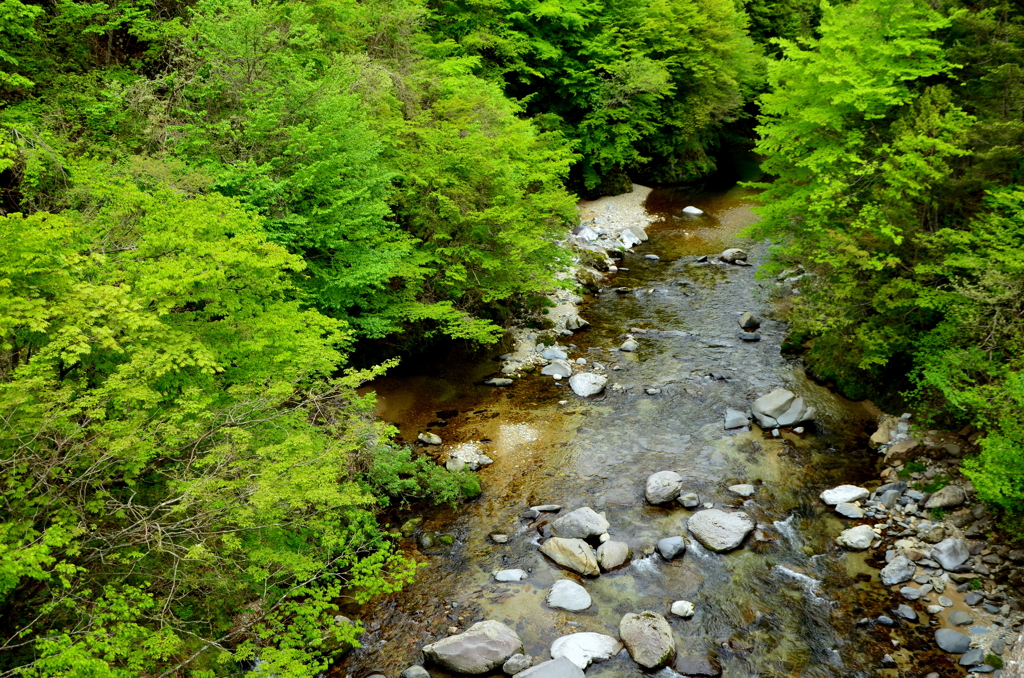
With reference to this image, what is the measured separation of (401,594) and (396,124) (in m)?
10.3

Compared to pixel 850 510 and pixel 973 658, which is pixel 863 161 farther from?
pixel 973 658

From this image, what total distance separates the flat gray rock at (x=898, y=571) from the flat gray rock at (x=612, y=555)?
3.94m

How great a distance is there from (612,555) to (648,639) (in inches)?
69.6

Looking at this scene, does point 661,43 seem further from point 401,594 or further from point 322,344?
point 401,594

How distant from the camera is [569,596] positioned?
29.8 ft

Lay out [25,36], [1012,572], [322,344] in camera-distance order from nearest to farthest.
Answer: [1012,572] < [322,344] < [25,36]

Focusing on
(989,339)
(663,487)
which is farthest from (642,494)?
(989,339)

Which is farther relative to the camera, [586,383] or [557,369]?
[557,369]

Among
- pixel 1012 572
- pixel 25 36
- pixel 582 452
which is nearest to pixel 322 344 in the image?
pixel 582 452

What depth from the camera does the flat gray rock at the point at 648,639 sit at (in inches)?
314

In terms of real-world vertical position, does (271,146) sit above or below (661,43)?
below

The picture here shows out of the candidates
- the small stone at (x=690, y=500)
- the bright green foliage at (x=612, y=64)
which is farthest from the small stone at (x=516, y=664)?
the bright green foliage at (x=612, y=64)

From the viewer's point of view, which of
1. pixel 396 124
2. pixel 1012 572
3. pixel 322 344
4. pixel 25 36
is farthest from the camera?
pixel 396 124

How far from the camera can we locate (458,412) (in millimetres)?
14320
